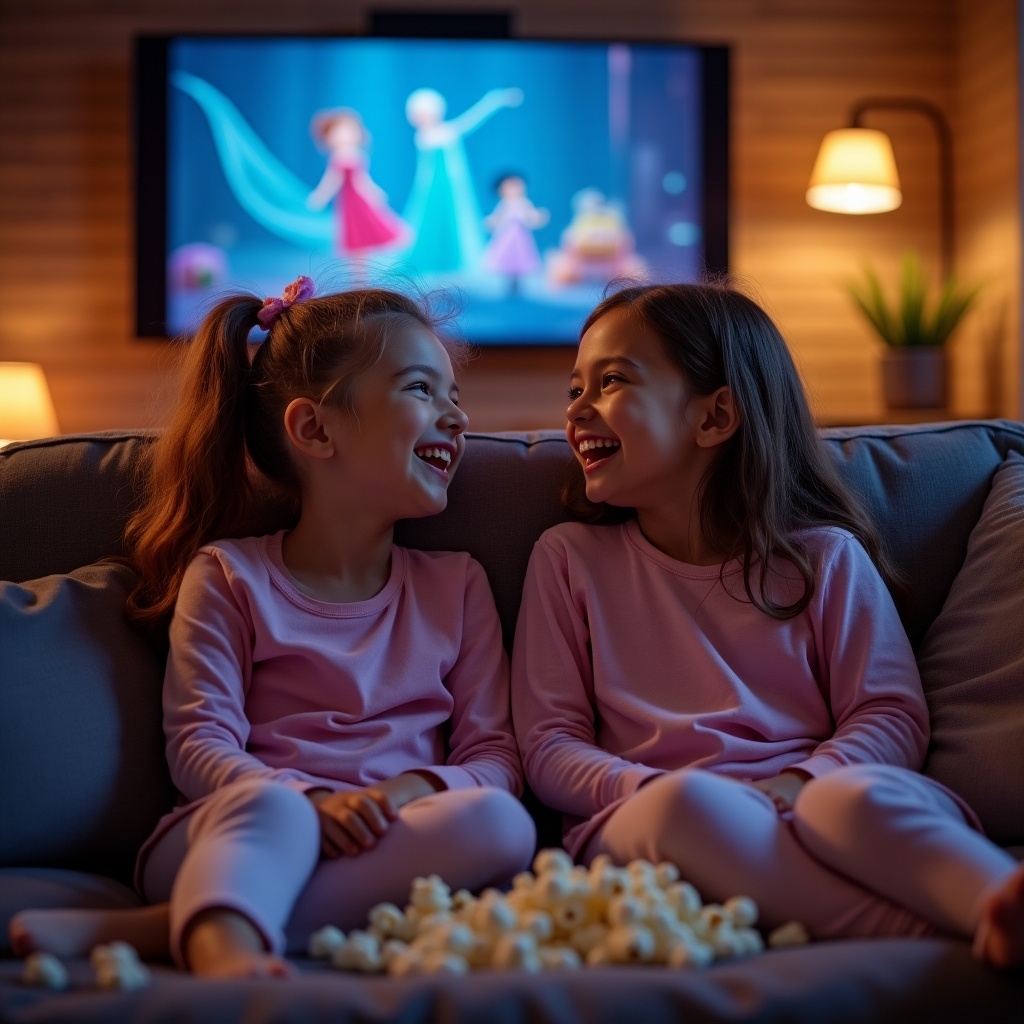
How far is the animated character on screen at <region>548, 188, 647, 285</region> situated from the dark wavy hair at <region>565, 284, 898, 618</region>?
2.29m

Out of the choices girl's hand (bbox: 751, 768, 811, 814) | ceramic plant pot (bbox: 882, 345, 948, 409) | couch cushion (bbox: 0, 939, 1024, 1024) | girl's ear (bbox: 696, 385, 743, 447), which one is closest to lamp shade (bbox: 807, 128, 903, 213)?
ceramic plant pot (bbox: 882, 345, 948, 409)

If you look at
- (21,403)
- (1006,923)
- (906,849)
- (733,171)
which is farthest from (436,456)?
(733,171)

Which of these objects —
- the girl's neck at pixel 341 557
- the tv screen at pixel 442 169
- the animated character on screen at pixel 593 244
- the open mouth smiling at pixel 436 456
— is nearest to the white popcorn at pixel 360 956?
the girl's neck at pixel 341 557

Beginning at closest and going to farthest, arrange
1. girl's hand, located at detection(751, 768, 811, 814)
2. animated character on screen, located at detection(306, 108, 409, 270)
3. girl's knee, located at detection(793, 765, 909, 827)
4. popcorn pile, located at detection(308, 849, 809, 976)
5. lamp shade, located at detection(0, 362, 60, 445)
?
popcorn pile, located at detection(308, 849, 809, 976) → girl's knee, located at detection(793, 765, 909, 827) → girl's hand, located at detection(751, 768, 811, 814) → lamp shade, located at detection(0, 362, 60, 445) → animated character on screen, located at detection(306, 108, 409, 270)

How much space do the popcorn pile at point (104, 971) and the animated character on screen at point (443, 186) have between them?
3120mm

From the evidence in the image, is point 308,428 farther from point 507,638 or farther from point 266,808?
point 266,808

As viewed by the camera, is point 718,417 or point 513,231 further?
point 513,231

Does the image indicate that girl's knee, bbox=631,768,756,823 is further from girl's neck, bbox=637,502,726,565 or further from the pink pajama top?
girl's neck, bbox=637,502,726,565

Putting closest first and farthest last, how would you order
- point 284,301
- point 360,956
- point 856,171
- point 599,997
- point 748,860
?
point 599,997
point 360,956
point 748,860
point 284,301
point 856,171

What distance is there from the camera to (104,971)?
98cm

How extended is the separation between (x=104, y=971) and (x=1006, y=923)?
28.5 inches

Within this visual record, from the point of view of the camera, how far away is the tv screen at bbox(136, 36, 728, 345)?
3836 millimetres

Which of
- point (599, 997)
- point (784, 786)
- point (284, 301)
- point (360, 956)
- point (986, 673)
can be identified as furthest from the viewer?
point (284, 301)

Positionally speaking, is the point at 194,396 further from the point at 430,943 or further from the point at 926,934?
the point at 926,934
